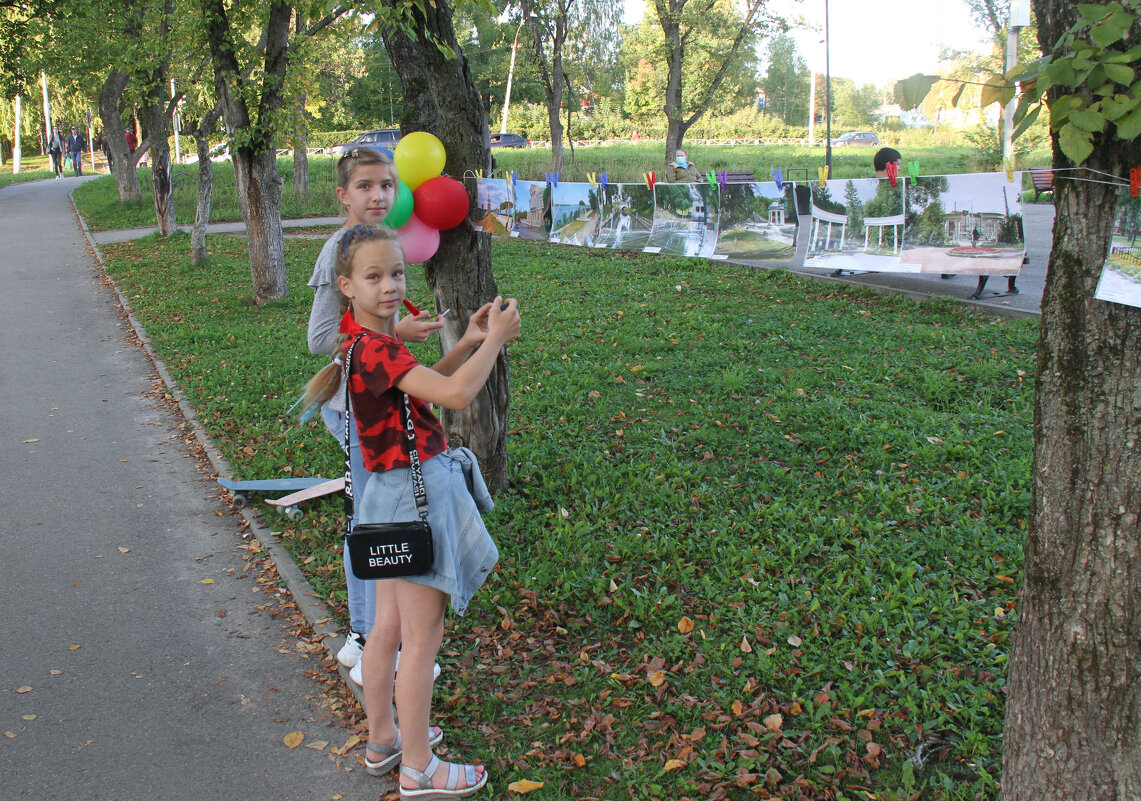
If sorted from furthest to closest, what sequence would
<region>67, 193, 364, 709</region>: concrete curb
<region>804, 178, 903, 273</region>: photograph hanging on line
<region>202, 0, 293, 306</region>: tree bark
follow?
1. <region>202, 0, 293, 306</region>: tree bark
2. <region>804, 178, 903, 273</region>: photograph hanging on line
3. <region>67, 193, 364, 709</region>: concrete curb

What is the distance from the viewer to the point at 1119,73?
1.85 m

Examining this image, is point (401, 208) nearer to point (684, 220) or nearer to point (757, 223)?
point (757, 223)

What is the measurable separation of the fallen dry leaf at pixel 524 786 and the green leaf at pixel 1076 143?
8.29ft

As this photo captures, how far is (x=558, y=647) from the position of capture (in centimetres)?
402

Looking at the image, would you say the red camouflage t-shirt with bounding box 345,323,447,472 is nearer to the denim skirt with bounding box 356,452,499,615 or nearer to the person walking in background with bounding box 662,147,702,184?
the denim skirt with bounding box 356,452,499,615

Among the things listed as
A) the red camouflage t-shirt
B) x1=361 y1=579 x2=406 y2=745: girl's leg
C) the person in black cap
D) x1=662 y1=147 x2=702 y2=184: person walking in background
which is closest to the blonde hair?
the red camouflage t-shirt

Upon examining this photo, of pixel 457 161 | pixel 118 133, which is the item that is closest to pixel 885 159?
pixel 457 161

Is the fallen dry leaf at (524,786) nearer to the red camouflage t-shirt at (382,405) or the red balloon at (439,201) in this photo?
the red camouflage t-shirt at (382,405)

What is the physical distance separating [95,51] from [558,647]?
2046 centimetres

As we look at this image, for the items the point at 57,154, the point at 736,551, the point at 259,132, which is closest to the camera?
the point at 736,551

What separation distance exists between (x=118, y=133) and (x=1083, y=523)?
28383 mm

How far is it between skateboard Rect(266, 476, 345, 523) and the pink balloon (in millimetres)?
1561

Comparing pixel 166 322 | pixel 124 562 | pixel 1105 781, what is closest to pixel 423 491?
pixel 1105 781

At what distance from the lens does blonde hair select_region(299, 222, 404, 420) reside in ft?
9.25
